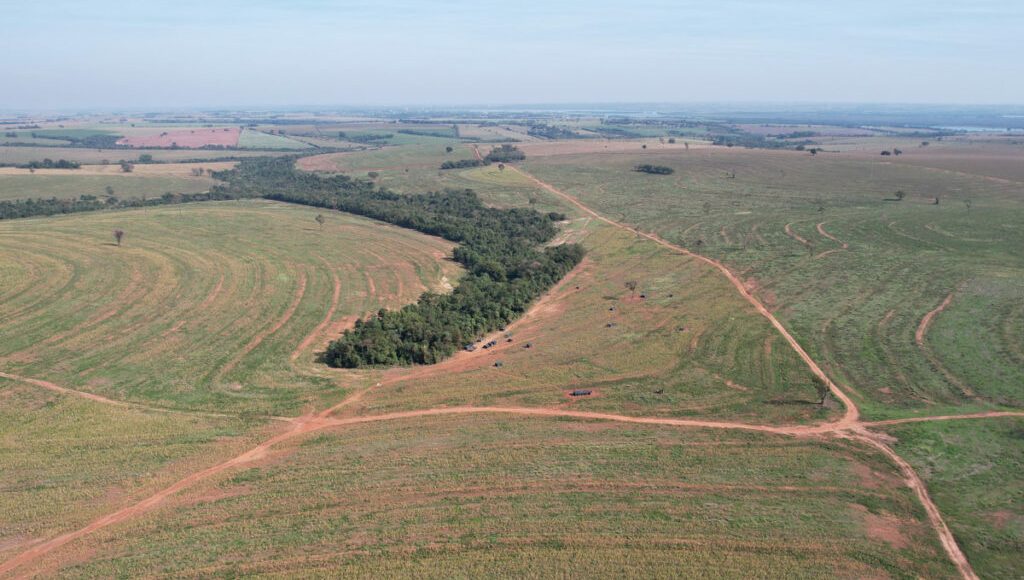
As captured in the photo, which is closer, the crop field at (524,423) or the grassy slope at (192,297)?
the crop field at (524,423)

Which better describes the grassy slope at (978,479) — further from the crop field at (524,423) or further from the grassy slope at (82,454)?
the grassy slope at (82,454)

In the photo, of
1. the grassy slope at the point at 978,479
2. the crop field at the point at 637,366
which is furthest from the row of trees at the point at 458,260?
the grassy slope at the point at 978,479

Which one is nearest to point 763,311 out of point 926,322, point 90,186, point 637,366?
point 926,322

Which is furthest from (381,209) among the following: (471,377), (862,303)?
(862,303)

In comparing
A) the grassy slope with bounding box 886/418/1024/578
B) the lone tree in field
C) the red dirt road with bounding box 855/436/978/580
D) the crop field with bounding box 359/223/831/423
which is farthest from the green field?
the grassy slope with bounding box 886/418/1024/578

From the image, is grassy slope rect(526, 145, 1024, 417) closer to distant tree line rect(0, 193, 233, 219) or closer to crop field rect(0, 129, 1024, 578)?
crop field rect(0, 129, 1024, 578)

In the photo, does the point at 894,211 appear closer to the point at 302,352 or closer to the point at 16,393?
the point at 302,352

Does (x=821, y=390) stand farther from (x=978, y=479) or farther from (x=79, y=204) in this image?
(x=79, y=204)
